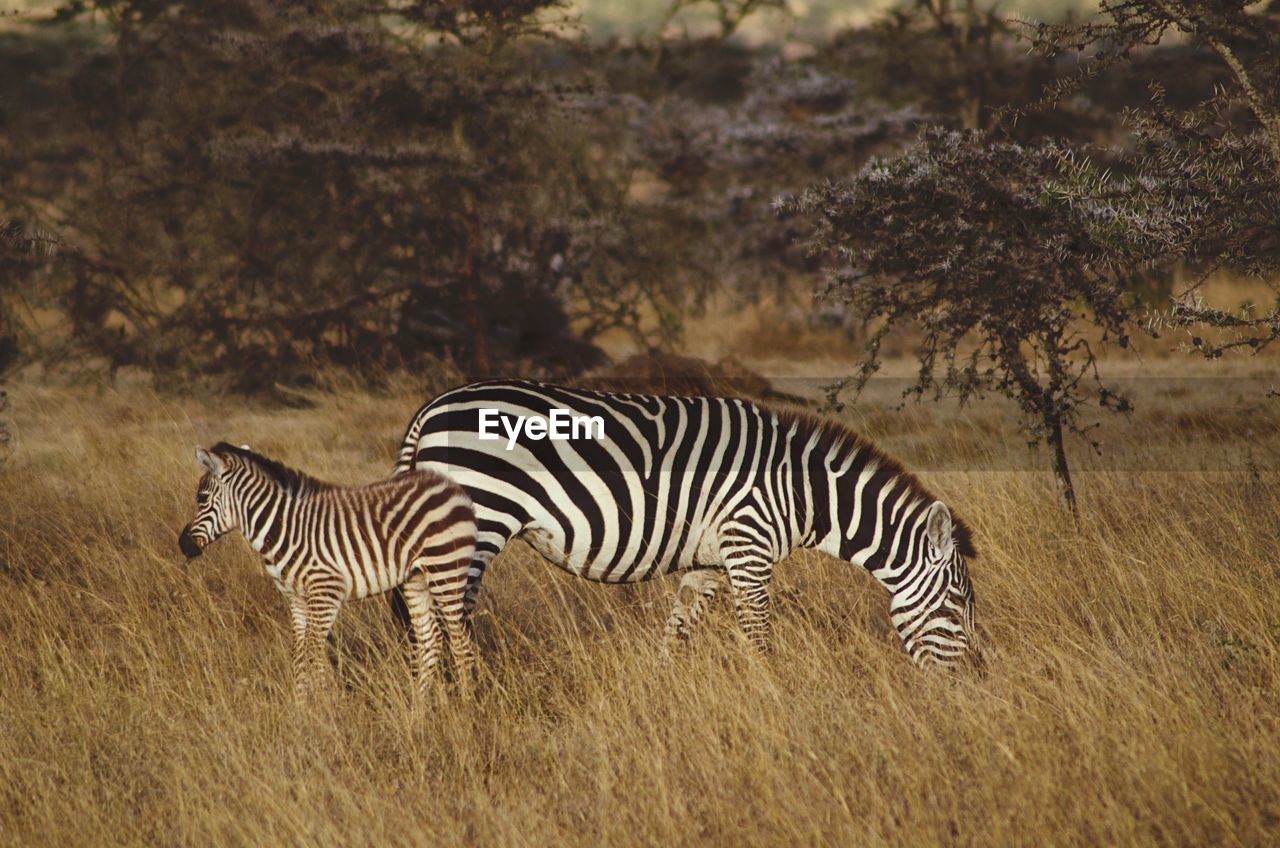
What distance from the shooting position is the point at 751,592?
5.41m

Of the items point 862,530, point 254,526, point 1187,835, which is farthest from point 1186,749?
point 254,526

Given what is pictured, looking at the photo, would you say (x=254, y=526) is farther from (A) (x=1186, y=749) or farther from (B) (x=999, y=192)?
(B) (x=999, y=192)

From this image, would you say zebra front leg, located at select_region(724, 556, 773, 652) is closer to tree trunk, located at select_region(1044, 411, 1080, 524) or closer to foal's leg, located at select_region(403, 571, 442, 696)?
foal's leg, located at select_region(403, 571, 442, 696)

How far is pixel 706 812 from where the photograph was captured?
4.18m

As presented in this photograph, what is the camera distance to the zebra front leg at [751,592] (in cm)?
540

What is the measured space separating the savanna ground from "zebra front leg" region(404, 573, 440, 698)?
0.18 metres

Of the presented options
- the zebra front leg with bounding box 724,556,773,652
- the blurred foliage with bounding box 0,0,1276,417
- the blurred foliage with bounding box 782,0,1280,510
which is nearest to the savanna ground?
the zebra front leg with bounding box 724,556,773,652

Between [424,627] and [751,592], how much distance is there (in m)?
1.51

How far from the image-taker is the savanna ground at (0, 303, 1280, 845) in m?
4.08

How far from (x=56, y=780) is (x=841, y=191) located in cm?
586

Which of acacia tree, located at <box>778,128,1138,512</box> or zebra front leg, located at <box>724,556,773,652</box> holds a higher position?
acacia tree, located at <box>778,128,1138,512</box>

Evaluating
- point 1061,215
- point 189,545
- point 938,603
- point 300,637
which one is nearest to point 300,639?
point 300,637

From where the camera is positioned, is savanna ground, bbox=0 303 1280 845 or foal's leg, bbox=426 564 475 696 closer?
savanna ground, bbox=0 303 1280 845

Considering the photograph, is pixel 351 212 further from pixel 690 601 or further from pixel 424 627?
pixel 424 627
